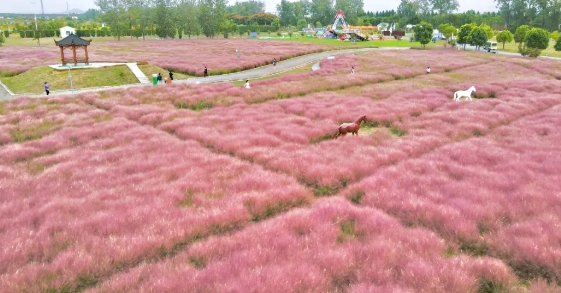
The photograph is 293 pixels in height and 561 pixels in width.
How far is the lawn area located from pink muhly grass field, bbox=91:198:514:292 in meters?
36.6

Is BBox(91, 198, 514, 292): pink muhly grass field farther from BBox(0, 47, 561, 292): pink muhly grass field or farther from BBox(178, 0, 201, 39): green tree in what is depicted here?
BBox(178, 0, 201, 39): green tree

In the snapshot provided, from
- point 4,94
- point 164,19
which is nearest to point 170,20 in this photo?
point 164,19

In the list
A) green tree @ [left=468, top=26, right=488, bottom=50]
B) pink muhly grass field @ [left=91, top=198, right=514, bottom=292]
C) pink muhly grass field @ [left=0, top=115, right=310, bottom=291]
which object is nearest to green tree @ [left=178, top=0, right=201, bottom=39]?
green tree @ [left=468, top=26, right=488, bottom=50]

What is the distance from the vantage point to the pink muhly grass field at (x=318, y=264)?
6.64 m

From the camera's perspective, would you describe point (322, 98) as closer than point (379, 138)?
No

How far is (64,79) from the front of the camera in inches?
1539

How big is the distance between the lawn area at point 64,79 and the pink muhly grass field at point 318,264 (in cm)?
3661

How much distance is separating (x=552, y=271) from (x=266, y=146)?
11.5 m

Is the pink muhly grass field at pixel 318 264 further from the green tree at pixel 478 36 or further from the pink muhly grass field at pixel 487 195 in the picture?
the green tree at pixel 478 36

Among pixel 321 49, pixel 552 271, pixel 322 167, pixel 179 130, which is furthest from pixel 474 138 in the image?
pixel 321 49

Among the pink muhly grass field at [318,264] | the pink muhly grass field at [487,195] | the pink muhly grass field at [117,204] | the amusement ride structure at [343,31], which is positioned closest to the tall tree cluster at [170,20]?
the amusement ride structure at [343,31]

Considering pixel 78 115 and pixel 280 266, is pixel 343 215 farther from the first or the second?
pixel 78 115

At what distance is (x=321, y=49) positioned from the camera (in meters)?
86.6

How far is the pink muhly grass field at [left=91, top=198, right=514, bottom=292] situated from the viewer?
6.64 m
